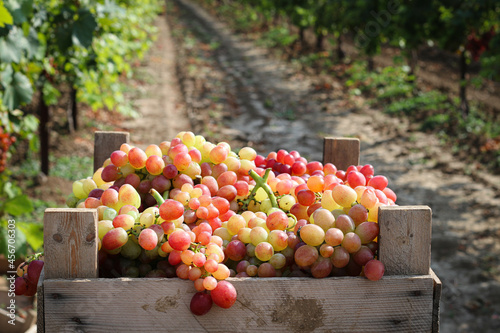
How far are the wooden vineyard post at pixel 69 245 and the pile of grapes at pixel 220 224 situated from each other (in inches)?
2.6

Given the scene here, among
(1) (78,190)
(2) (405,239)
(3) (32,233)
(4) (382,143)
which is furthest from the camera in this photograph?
(4) (382,143)

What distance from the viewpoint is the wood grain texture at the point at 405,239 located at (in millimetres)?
1349

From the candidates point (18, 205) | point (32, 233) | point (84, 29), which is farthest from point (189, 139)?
point (84, 29)

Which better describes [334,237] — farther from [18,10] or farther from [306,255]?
[18,10]

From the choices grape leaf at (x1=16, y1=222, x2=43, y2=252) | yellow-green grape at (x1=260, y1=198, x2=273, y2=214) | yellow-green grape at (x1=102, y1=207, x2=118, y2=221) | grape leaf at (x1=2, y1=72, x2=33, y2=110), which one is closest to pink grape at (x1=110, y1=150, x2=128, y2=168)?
yellow-green grape at (x1=102, y1=207, x2=118, y2=221)

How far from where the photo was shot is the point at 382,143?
801 centimetres

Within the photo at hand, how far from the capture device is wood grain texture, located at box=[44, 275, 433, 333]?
1290 mm

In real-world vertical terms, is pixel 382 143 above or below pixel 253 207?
above

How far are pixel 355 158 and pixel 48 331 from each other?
1290 millimetres

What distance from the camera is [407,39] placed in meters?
9.00

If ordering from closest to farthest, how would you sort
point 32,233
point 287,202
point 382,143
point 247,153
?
1. point 287,202
2. point 247,153
3. point 32,233
4. point 382,143

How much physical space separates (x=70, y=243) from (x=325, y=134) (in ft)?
23.4

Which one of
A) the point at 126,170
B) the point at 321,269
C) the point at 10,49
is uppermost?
the point at 10,49

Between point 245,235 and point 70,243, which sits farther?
point 245,235
